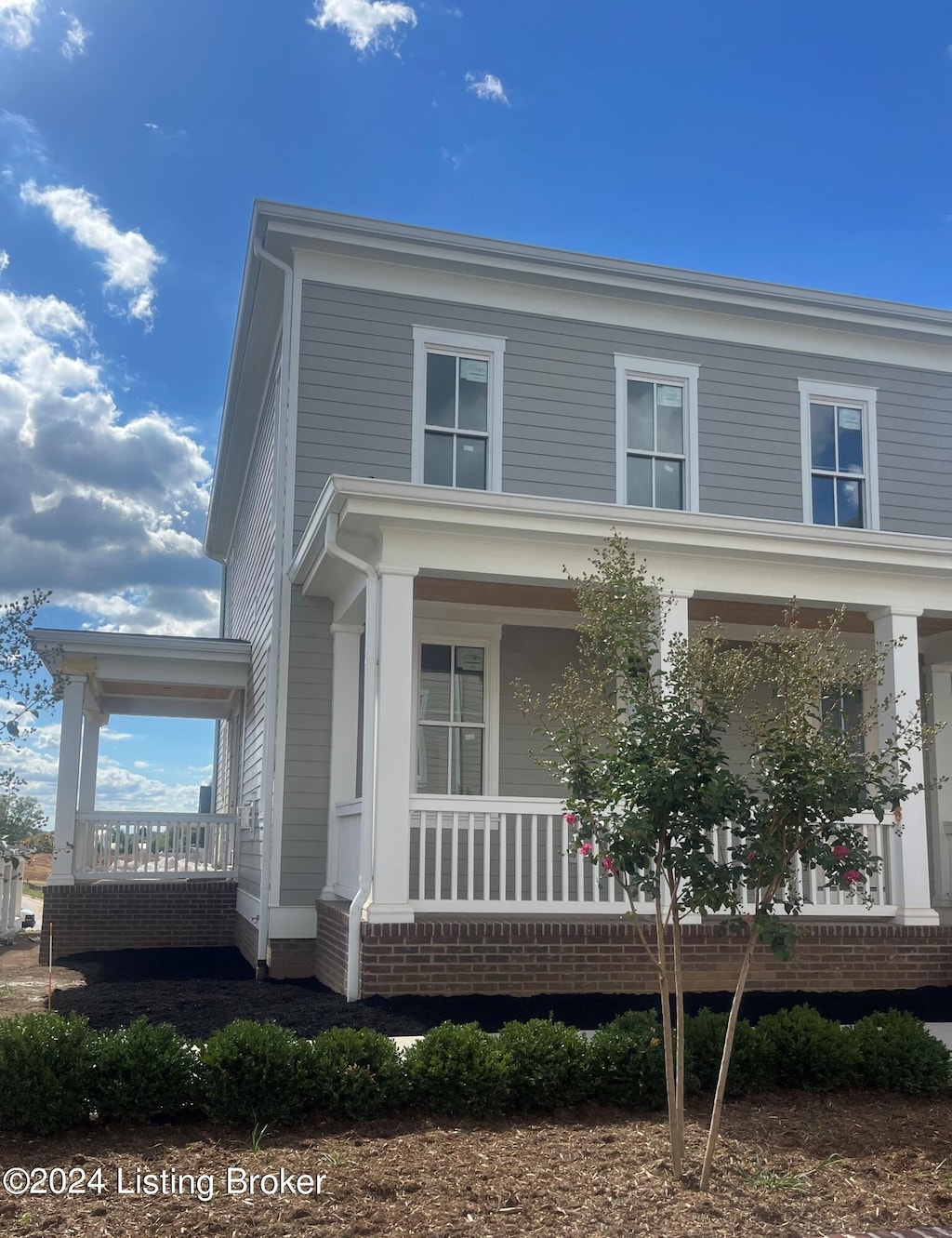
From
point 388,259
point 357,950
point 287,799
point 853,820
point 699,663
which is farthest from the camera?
point 388,259

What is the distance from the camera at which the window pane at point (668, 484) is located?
12.3 meters

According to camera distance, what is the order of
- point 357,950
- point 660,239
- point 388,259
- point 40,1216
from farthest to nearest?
point 660,239 → point 388,259 → point 357,950 → point 40,1216

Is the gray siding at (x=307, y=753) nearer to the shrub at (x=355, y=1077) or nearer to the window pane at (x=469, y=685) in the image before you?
the window pane at (x=469, y=685)

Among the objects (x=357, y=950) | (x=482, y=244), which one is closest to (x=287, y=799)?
(x=357, y=950)

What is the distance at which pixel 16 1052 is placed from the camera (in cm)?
501

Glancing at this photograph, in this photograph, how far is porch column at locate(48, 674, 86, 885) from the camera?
13359 millimetres

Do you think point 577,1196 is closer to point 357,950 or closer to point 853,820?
point 357,950

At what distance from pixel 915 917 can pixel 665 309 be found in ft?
22.8

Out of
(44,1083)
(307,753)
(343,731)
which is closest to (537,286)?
(343,731)

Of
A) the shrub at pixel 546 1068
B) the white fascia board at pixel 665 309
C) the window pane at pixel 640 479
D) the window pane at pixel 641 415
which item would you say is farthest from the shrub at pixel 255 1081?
the window pane at pixel 641 415

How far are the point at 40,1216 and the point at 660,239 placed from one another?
11.6 metres

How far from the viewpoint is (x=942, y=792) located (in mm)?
12891

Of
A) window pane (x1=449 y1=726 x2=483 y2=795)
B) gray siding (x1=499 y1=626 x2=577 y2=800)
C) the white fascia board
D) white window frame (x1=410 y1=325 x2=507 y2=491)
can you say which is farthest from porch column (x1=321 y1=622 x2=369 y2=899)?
the white fascia board

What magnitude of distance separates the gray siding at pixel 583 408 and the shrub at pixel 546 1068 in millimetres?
6543
